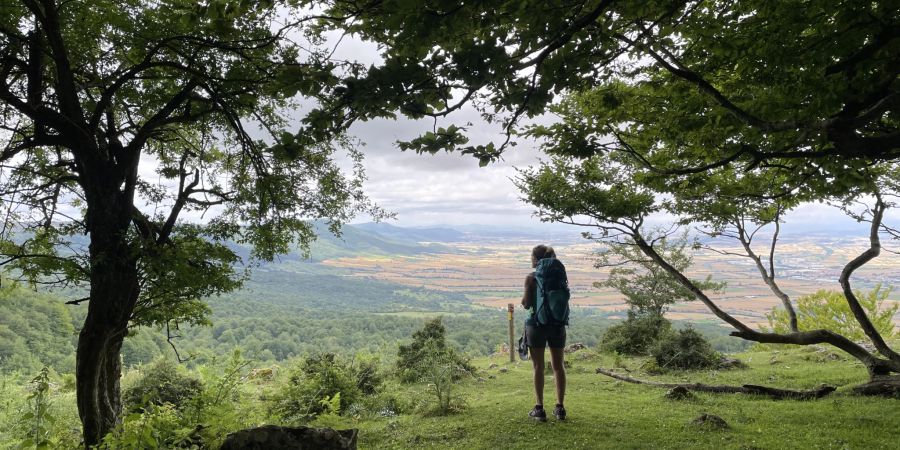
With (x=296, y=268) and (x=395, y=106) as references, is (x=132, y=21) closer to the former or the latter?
(x=395, y=106)

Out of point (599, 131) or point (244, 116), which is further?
point (244, 116)

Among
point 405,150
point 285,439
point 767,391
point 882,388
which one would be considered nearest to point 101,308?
point 285,439

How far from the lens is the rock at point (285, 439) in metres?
4.05

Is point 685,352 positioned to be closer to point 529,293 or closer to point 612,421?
point 612,421

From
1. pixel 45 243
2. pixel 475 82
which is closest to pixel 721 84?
pixel 475 82

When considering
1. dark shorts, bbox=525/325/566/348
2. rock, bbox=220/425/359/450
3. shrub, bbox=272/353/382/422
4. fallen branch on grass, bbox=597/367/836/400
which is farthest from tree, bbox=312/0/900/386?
shrub, bbox=272/353/382/422

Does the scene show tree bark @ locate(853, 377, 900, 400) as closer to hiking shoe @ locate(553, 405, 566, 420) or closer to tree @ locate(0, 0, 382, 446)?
hiking shoe @ locate(553, 405, 566, 420)

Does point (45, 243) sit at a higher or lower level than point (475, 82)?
lower

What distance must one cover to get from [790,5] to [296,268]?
7067 inches

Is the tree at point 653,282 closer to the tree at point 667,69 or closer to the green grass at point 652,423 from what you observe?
the green grass at point 652,423

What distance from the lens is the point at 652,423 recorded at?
20.5 ft

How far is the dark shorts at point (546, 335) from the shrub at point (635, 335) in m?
11.0

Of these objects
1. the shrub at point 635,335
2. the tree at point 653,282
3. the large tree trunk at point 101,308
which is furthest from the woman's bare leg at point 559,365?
the tree at point 653,282

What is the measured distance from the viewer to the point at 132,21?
5.76 meters
